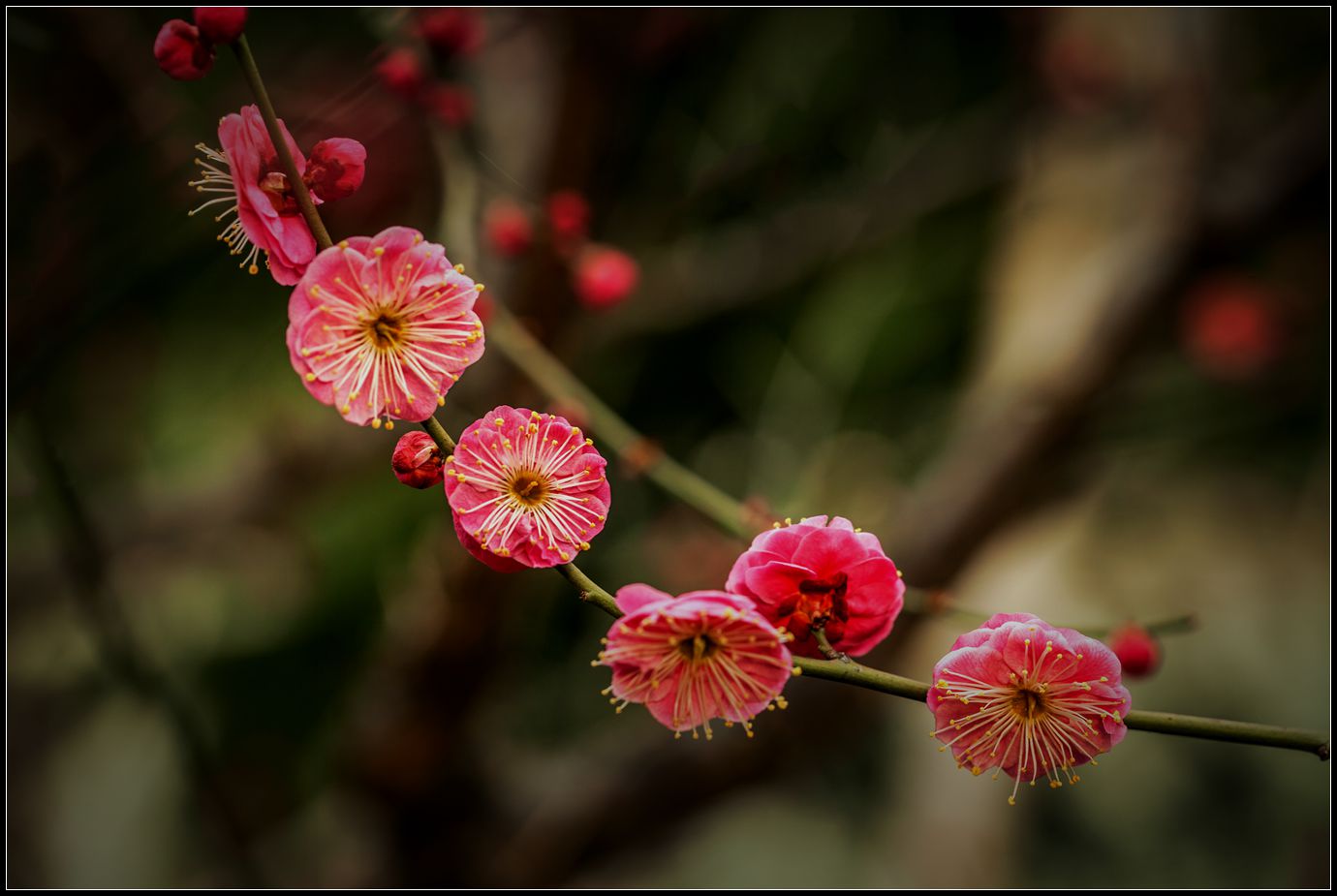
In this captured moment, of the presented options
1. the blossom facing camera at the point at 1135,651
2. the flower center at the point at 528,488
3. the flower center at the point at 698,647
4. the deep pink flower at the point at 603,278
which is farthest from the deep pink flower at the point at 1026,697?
the deep pink flower at the point at 603,278

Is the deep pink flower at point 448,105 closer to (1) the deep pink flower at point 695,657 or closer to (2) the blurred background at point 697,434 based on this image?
(2) the blurred background at point 697,434

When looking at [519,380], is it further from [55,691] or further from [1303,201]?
[1303,201]

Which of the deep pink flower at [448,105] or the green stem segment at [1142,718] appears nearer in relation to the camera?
the green stem segment at [1142,718]

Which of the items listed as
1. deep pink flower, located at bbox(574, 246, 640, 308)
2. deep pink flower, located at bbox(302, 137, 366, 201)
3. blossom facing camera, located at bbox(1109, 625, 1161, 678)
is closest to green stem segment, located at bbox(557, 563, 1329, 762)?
deep pink flower, located at bbox(302, 137, 366, 201)

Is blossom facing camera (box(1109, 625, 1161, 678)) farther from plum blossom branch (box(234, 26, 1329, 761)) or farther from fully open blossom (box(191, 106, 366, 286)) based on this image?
fully open blossom (box(191, 106, 366, 286))

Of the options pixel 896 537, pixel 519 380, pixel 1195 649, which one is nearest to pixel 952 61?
pixel 896 537

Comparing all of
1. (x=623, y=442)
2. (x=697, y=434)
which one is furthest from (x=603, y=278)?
(x=697, y=434)
